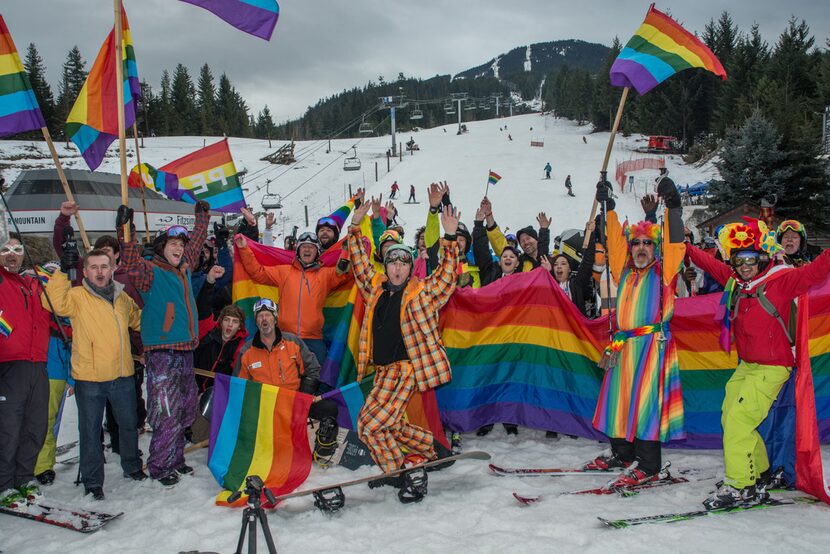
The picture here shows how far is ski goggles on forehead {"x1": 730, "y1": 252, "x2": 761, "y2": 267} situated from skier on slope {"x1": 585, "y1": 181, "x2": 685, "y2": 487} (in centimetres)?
41

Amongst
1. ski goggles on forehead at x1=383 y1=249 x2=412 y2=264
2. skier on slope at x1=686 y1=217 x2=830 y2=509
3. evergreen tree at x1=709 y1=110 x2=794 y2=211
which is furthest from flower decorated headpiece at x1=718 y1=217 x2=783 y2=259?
evergreen tree at x1=709 y1=110 x2=794 y2=211

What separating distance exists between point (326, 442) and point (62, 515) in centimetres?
219

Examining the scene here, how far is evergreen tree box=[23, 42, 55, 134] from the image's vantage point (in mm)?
58250

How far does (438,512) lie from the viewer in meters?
4.37

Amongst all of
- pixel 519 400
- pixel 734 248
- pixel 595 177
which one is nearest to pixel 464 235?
pixel 519 400

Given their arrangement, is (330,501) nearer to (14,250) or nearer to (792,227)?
(14,250)

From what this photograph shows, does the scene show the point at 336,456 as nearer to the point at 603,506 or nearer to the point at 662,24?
the point at 603,506

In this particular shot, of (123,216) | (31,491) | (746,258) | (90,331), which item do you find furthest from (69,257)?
(746,258)

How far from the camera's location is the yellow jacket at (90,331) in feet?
15.5

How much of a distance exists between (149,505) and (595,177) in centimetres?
4042

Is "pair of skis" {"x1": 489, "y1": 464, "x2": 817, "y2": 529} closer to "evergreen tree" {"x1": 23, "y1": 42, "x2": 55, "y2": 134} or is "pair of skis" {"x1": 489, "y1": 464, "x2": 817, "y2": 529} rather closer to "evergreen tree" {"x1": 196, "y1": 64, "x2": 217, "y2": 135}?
"evergreen tree" {"x1": 23, "y1": 42, "x2": 55, "y2": 134}

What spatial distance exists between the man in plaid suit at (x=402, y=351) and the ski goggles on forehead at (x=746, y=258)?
2261 mm

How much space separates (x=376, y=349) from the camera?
197 inches

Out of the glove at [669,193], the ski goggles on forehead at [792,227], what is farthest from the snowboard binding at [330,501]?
the ski goggles on forehead at [792,227]
